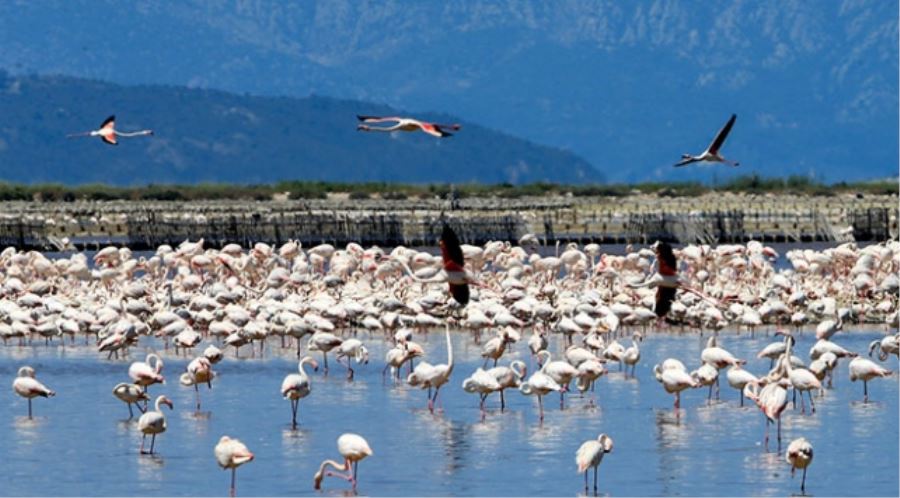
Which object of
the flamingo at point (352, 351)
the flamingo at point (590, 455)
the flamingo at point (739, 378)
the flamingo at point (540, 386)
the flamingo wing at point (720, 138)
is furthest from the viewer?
the flamingo at point (352, 351)

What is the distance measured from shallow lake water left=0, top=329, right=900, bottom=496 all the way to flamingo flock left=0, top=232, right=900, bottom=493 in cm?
22

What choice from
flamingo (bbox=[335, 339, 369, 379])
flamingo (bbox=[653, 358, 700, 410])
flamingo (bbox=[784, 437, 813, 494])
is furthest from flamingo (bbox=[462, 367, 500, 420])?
flamingo (bbox=[784, 437, 813, 494])

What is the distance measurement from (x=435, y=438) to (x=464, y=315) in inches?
338

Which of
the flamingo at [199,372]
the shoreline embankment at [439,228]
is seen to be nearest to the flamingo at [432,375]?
the flamingo at [199,372]

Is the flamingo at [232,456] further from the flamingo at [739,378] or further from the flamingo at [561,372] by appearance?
the flamingo at [739,378]

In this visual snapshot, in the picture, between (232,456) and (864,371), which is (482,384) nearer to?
(864,371)

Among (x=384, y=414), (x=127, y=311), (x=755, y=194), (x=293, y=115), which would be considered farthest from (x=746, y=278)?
(x=293, y=115)

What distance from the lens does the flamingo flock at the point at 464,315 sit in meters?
18.5

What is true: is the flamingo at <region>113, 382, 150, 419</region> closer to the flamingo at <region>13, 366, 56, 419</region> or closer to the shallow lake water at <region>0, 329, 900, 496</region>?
the shallow lake water at <region>0, 329, 900, 496</region>

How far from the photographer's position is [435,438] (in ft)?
57.7

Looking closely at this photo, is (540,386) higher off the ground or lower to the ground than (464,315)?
lower

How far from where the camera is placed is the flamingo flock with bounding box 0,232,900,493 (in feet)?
60.8

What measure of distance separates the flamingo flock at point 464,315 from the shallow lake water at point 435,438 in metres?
0.22

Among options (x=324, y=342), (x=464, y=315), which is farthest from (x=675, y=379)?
(x=464, y=315)
